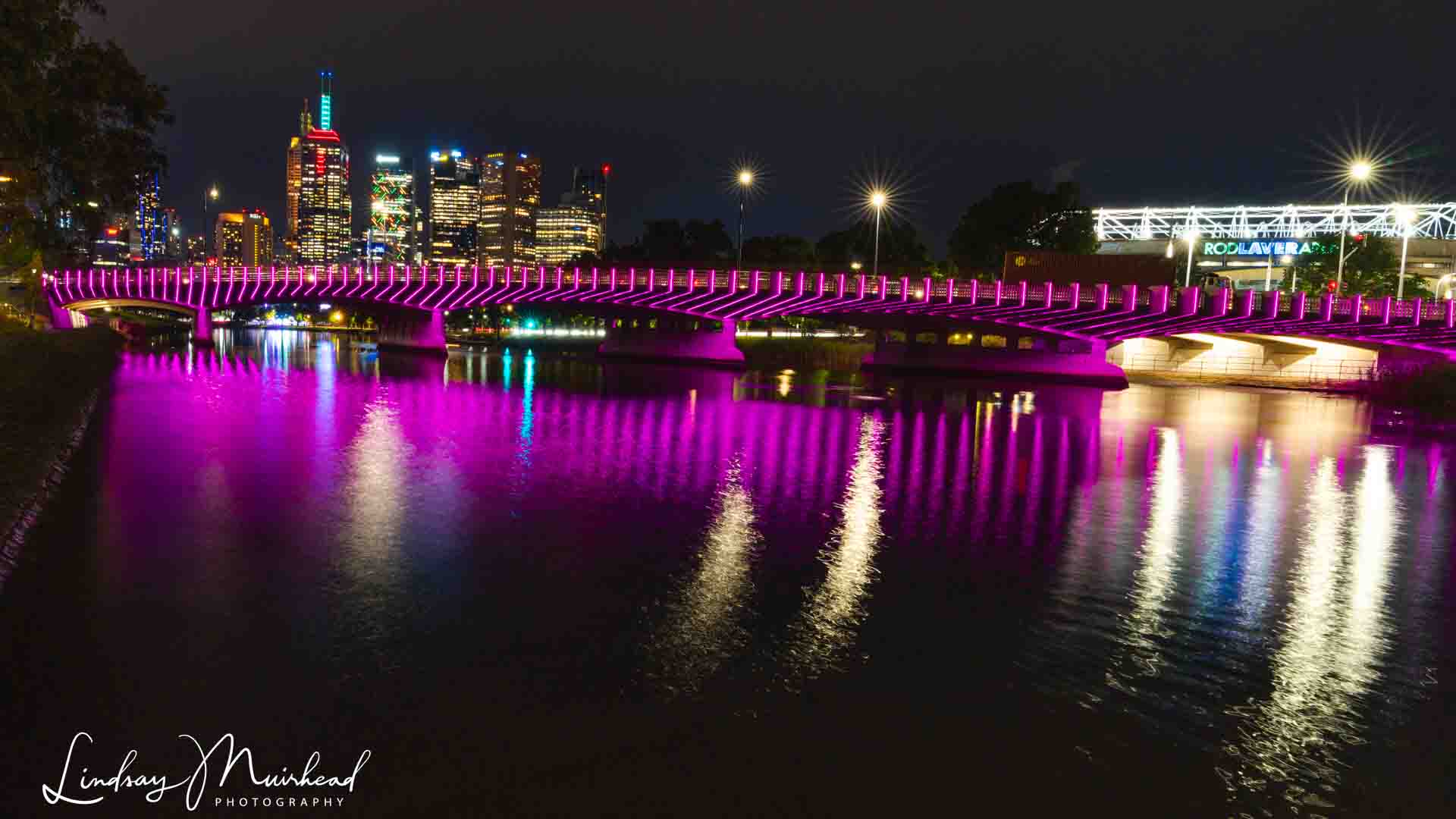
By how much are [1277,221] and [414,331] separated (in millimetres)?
104512

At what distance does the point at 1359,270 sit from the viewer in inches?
4090

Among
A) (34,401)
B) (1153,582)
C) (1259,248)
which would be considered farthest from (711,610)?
(1259,248)

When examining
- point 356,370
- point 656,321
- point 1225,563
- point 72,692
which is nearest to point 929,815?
point 72,692

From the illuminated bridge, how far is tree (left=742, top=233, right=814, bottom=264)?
30.8 m

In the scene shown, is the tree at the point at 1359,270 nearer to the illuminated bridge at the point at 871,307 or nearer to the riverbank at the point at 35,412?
the illuminated bridge at the point at 871,307

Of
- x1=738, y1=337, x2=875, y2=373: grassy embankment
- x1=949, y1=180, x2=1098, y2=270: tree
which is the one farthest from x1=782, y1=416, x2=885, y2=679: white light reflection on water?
x1=949, y1=180, x2=1098, y2=270: tree

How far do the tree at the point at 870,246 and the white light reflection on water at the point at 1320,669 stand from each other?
10714 centimetres

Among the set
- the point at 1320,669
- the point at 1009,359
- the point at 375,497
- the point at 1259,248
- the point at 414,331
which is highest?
the point at 1259,248

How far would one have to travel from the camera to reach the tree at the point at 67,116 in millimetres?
21672

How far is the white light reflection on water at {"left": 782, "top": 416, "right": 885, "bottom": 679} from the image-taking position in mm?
11414
